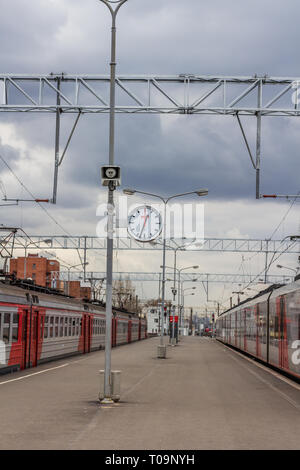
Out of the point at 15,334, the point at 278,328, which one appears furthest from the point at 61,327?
the point at 278,328

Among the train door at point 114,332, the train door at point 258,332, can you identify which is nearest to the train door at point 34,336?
the train door at point 258,332

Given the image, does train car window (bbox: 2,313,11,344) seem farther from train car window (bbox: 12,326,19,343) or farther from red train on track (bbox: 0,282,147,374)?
train car window (bbox: 12,326,19,343)

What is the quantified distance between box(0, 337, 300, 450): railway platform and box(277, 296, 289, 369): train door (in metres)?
0.77

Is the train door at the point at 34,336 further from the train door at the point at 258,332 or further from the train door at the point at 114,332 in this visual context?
the train door at the point at 114,332

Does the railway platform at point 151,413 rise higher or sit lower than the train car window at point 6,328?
lower

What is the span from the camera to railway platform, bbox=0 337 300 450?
10289 mm

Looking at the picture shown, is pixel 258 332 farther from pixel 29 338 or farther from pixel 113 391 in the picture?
pixel 113 391

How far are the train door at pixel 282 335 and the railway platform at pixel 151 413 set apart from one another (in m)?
0.77

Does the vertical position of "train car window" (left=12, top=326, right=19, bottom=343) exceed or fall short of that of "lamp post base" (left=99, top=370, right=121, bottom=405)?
it exceeds it

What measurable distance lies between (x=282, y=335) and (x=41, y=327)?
382 inches

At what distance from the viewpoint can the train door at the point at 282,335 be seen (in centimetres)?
2419

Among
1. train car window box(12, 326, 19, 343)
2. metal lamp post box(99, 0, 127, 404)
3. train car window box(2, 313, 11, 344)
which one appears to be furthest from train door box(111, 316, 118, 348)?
metal lamp post box(99, 0, 127, 404)

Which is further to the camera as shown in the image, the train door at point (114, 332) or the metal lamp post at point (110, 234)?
the train door at point (114, 332)
